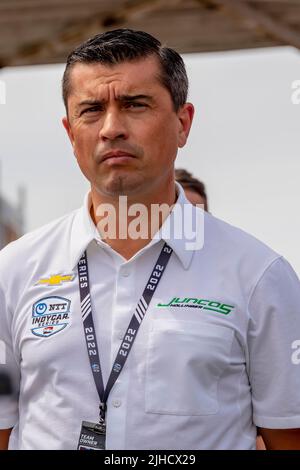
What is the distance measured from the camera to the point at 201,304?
2.34 meters

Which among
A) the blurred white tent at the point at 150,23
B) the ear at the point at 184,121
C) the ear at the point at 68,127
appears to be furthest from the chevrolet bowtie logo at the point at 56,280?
the blurred white tent at the point at 150,23

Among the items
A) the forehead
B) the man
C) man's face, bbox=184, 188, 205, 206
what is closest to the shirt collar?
the man

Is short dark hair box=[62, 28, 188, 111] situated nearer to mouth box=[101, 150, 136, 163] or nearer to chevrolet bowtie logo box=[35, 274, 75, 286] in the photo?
mouth box=[101, 150, 136, 163]

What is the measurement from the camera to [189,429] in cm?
225

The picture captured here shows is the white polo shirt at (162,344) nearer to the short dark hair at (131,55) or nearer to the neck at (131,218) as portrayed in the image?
the neck at (131,218)

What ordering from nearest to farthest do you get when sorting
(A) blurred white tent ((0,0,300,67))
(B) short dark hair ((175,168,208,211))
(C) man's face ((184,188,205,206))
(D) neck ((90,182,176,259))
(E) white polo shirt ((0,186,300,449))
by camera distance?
(E) white polo shirt ((0,186,300,449)) → (D) neck ((90,182,176,259)) → (C) man's face ((184,188,205,206)) → (B) short dark hair ((175,168,208,211)) → (A) blurred white tent ((0,0,300,67))

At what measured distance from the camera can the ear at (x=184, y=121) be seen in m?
2.49

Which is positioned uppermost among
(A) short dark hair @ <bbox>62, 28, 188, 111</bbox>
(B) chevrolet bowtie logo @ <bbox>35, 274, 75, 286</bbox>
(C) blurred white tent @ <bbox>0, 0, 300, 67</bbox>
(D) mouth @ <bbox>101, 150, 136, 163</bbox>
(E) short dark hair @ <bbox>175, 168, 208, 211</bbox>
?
(C) blurred white tent @ <bbox>0, 0, 300, 67</bbox>

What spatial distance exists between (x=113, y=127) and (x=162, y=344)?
542 millimetres

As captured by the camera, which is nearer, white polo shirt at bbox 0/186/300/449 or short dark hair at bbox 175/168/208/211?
white polo shirt at bbox 0/186/300/449

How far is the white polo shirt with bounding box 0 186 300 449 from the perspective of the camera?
2258 millimetres

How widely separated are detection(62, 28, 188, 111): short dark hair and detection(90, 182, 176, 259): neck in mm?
254

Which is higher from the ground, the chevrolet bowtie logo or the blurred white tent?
the blurred white tent
